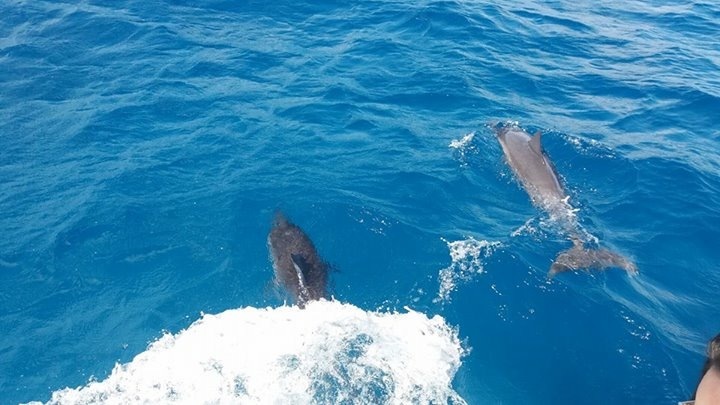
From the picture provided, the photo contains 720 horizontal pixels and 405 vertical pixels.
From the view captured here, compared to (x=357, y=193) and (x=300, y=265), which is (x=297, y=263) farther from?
(x=357, y=193)

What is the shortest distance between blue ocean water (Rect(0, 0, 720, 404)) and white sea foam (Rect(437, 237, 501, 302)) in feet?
0.18

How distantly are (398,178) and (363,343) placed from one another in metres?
5.90

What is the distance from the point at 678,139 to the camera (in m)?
17.7

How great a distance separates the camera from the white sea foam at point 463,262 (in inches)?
455

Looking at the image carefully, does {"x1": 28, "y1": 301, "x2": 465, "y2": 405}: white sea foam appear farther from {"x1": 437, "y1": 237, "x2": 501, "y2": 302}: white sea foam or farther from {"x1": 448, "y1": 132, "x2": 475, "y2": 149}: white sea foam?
{"x1": 448, "y1": 132, "x2": 475, "y2": 149}: white sea foam

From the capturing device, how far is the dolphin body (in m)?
12.2

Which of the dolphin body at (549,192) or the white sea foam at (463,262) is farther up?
the dolphin body at (549,192)

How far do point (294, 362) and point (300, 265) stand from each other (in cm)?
225

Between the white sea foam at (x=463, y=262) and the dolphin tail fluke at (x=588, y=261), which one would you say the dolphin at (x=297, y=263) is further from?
the dolphin tail fluke at (x=588, y=261)

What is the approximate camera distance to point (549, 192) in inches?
552

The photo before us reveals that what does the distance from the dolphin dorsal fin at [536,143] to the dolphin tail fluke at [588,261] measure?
141 inches

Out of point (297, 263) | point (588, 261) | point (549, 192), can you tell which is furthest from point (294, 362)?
point (549, 192)

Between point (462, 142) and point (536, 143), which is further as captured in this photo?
point (462, 142)

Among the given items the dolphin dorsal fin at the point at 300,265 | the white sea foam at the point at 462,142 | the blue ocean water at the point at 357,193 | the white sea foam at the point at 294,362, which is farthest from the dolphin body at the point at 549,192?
the dolphin dorsal fin at the point at 300,265
